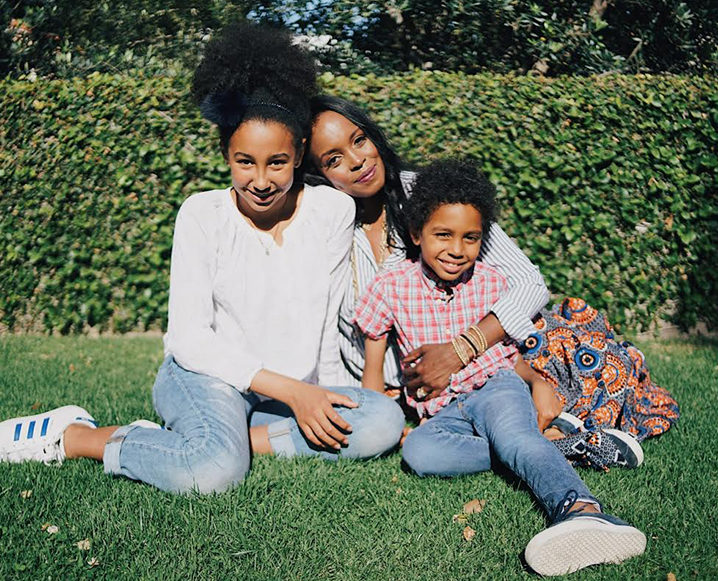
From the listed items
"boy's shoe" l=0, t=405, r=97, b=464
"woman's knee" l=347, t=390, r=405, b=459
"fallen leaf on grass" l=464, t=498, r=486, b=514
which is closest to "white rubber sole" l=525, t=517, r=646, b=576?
"fallen leaf on grass" l=464, t=498, r=486, b=514

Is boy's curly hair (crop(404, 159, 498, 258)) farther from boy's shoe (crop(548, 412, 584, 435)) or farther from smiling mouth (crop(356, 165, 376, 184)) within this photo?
boy's shoe (crop(548, 412, 584, 435))

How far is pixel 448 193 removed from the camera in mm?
3391

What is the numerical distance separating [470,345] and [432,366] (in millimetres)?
204

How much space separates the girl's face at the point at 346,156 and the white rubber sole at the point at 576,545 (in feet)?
6.33

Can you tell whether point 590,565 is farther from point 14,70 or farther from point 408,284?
point 14,70

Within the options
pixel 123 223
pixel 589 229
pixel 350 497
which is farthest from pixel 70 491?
pixel 589 229

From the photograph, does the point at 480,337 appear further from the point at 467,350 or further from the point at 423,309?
the point at 423,309

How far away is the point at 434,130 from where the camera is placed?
6.02m

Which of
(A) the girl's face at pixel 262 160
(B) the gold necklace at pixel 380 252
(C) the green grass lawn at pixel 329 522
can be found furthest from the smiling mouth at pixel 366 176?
(C) the green grass lawn at pixel 329 522

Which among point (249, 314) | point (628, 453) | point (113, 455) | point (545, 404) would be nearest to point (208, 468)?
point (113, 455)

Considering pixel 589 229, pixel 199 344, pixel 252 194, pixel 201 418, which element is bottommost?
pixel 589 229

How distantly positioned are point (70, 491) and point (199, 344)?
79cm

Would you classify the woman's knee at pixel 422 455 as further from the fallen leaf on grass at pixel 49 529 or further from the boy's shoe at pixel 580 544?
the fallen leaf on grass at pixel 49 529

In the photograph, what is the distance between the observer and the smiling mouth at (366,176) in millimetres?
3578
